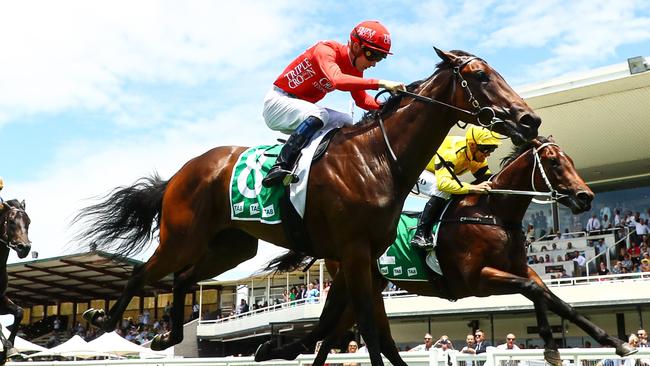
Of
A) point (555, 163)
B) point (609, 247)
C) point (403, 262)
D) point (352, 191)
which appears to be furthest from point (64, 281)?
point (352, 191)

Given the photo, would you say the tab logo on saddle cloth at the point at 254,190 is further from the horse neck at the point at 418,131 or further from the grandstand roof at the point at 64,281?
the grandstand roof at the point at 64,281

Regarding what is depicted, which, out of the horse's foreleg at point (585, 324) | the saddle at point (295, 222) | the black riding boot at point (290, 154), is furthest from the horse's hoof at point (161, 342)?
the horse's foreleg at point (585, 324)

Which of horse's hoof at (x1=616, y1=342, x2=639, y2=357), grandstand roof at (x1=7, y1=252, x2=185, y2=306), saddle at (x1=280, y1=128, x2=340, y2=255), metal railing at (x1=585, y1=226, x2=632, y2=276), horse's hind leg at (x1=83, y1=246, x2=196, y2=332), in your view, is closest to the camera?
saddle at (x1=280, y1=128, x2=340, y2=255)

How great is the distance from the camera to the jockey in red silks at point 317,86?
16.5 ft

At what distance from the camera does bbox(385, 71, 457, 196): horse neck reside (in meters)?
4.94

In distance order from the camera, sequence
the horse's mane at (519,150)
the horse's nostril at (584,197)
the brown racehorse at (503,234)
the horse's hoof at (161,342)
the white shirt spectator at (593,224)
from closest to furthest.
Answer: the horse's hoof at (161,342) → the brown racehorse at (503,234) → the horse's nostril at (584,197) → the horse's mane at (519,150) → the white shirt spectator at (593,224)

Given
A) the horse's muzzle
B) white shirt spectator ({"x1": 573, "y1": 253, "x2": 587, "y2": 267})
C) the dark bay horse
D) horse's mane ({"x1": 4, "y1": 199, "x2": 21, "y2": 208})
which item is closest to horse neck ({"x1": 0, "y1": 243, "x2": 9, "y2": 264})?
the dark bay horse

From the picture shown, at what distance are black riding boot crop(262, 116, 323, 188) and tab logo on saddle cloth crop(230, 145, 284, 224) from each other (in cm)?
11

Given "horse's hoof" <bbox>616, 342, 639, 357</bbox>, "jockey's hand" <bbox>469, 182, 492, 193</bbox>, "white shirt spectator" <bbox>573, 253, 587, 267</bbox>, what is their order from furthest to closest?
"white shirt spectator" <bbox>573, 253, 587, 267</bbox>
"jockey's hand" <bbox>469, 182, 492, 193</bbox>
"horse's hoof" <bbox>616, 342, 639, 357</bbox>

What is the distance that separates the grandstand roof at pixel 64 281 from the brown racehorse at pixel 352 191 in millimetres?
23826

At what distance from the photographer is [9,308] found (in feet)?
32.2

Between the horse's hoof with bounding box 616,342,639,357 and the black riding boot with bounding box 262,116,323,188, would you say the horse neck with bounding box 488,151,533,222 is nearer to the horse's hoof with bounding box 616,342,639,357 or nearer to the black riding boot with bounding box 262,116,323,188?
the horse's hoof with bounding box 616,342,639,357

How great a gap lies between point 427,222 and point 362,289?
2.92 m

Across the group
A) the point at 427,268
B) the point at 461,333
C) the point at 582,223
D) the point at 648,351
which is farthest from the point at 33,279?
the point at 648,351
